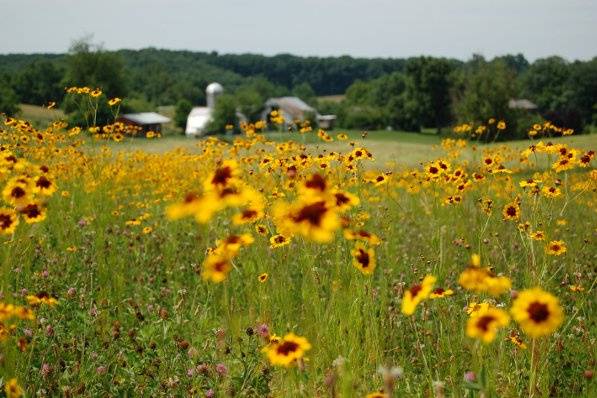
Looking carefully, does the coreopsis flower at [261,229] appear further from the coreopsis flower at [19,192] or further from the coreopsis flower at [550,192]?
the coreopsis flower at [550,192]

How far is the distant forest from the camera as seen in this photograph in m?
45.7

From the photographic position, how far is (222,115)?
68.1m

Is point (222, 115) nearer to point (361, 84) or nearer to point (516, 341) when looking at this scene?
point (361, 84)

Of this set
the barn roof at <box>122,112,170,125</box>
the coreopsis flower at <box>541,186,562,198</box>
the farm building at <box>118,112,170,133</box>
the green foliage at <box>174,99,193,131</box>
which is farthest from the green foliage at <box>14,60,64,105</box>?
the coreopsis flower at <box>541,186,562,198</box>

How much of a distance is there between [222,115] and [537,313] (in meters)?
68.0

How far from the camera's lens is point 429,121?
6097 cm

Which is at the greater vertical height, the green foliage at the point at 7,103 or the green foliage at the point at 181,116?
the green foliage at the point at 7,103

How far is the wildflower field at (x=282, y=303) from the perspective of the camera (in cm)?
162

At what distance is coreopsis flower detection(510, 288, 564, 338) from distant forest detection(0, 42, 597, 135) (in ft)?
68.1

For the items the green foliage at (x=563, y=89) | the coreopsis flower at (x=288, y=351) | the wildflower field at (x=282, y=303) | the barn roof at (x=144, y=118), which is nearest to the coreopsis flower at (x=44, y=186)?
the wildflower field at (x=282, y=303)

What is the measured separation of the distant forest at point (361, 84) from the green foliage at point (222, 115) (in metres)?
4.19

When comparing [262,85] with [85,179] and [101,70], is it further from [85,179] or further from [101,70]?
[85,179]

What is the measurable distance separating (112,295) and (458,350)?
83.6 inches

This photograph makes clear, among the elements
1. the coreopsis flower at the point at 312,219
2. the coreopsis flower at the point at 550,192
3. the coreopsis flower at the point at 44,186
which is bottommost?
the coreopsis flower at the point at 550,192
